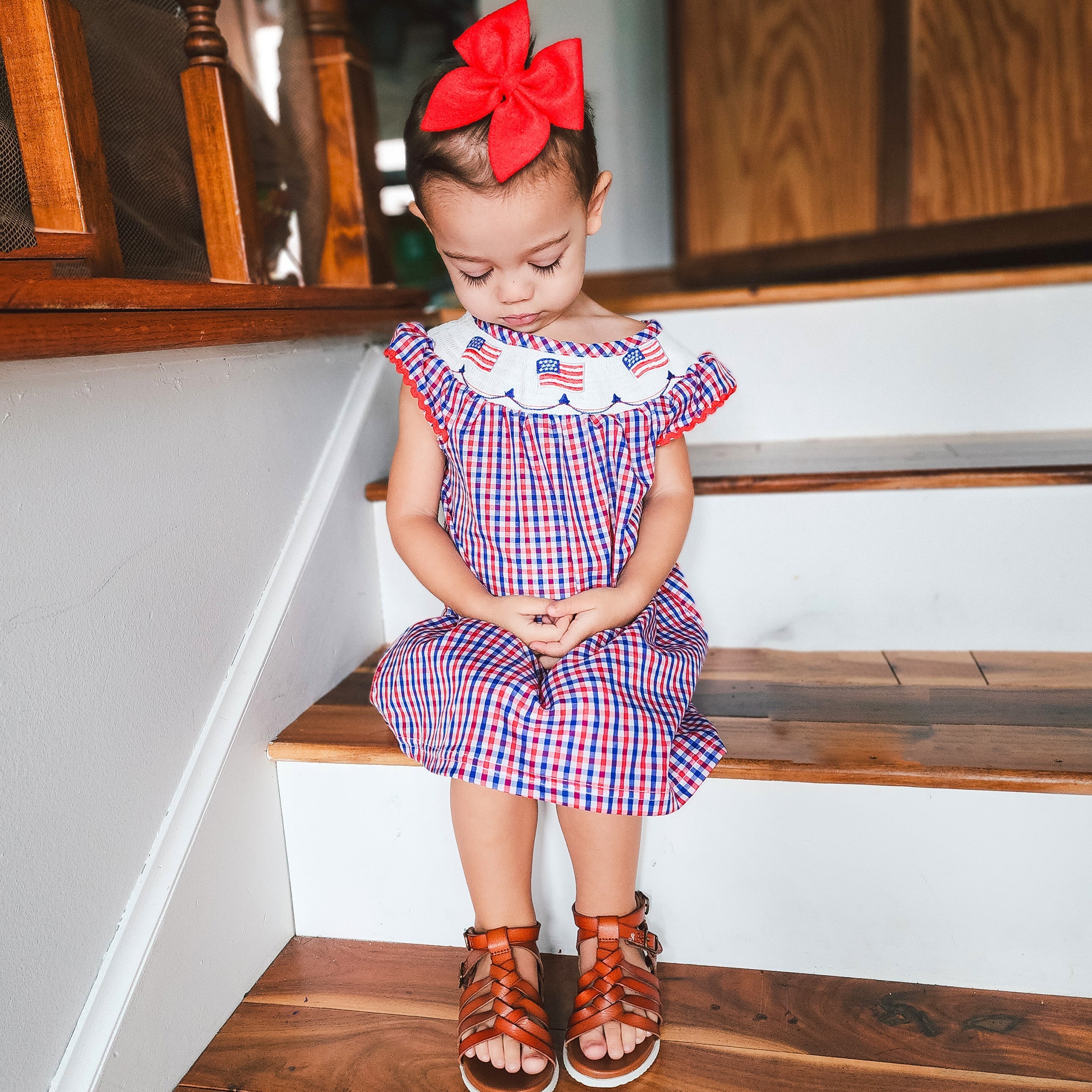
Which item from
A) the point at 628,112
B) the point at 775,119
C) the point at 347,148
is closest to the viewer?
the point at 347,148

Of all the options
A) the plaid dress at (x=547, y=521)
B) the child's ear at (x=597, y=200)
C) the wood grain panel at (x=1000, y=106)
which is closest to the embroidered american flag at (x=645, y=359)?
the plaid dress at (x=547, y=521)

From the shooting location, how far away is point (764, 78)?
2176mm

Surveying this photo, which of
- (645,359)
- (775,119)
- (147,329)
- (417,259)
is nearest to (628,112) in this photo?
(775,119)

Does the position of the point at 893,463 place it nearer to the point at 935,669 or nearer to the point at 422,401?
the point at 935,669

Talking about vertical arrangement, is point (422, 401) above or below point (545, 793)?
above

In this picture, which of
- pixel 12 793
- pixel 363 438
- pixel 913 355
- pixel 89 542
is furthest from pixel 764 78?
pixel 12 793

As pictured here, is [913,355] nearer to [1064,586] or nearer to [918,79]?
[1064,586]

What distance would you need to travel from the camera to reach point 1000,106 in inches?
66.7

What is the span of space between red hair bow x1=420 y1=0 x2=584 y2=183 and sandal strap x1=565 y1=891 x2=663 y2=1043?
0.66 meters

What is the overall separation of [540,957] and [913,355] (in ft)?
3.19

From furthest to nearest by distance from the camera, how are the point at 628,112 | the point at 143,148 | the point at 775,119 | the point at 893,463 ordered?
the point at 628,112 < the point at 775,119 < the point at 893,463 < the point at 143,148

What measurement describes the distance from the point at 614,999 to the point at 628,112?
8.07ft

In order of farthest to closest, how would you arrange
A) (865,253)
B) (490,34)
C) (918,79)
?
(865,253) → (918,79) → (490,34)

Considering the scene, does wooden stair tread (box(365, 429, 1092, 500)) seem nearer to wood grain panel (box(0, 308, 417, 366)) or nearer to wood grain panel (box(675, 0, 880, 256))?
wood grain panel (box(0, 308, 417, 366))
